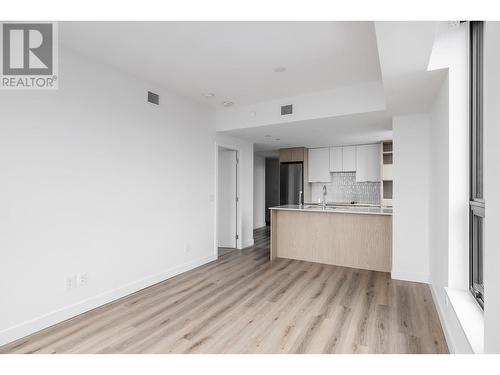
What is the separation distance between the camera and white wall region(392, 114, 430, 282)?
3.48 m

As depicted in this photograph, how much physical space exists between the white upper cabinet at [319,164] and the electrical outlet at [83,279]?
529 cm

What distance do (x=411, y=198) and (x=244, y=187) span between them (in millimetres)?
3008

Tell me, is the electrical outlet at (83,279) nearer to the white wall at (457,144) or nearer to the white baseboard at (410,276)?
the white wall at (457,144)

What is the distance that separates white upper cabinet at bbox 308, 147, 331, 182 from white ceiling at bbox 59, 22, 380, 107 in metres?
3.14

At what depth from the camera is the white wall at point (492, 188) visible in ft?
3.11

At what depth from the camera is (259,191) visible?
8.14 meters

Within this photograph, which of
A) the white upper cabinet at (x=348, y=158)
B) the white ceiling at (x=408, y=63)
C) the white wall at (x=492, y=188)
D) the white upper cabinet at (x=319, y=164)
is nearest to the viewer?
the white wall at (x=492, y=188)

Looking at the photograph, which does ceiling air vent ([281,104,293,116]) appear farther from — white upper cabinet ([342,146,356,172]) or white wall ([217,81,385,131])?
white upper cabinet ([342,146,356,172])

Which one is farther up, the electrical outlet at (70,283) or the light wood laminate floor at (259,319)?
the electrical outlet at (70,283)

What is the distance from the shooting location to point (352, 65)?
2939 millimetres

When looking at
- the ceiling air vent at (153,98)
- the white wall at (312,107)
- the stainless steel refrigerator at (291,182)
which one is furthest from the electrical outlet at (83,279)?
the stainless steel refrigerator at (291,182)

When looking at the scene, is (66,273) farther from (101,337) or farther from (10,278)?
(101,337)
